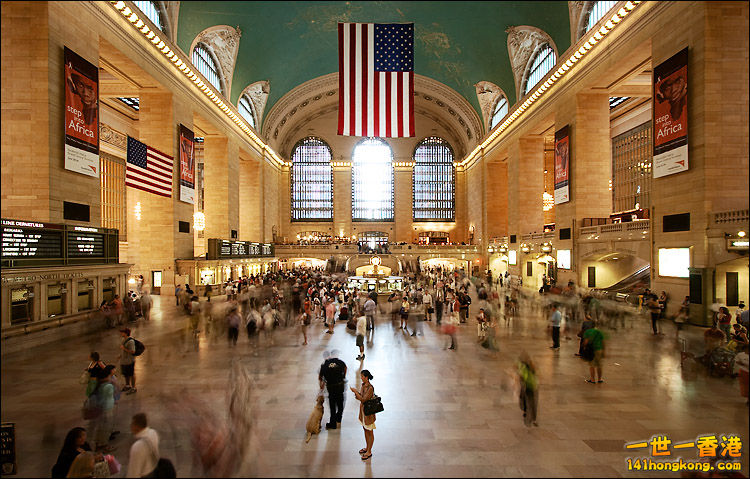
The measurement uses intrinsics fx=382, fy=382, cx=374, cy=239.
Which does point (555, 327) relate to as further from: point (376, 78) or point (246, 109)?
point (246, 109)

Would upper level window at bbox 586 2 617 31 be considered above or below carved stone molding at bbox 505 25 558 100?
below

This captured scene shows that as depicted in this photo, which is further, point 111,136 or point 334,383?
point 111,136

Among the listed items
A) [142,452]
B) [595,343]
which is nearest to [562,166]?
[595,343]

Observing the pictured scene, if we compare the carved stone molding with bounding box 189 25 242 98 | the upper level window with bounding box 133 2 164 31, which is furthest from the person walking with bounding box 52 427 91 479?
the carved stone molding with bounding box 189 25 242 98

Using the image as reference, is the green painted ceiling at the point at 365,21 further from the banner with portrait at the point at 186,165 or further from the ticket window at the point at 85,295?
the ticket window at the point at 85,295

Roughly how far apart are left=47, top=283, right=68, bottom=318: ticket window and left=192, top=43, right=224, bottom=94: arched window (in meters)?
16.6

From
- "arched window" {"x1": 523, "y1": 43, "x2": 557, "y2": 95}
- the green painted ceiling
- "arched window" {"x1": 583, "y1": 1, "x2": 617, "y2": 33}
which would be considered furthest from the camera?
"arched window" {"x1": 523, "y1": 43, "x2": 557, "y2": 95}

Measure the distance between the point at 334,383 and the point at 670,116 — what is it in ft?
48.5

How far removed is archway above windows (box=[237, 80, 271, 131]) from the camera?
1196 inches

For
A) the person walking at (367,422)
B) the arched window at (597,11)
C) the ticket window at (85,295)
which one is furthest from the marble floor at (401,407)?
→ the arched window at (597,11)

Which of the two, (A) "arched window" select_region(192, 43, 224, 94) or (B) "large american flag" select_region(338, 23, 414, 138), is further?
(A) "arched window" select_region(192, 43, 224, 94)

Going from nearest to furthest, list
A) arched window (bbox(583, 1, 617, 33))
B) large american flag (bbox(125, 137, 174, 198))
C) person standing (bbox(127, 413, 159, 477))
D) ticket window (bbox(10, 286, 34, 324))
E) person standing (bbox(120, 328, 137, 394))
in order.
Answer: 1. person standing (bbox(127, 413, 159, 477))
2. person standing (bbox(120, 328, 137, 394))
3. ticket window (bbox(10, 286, 34, 324))
4. large american flag (bbox(125, 137, 174, 198))
5. arched window (bbox(583, 1, 617, 33))

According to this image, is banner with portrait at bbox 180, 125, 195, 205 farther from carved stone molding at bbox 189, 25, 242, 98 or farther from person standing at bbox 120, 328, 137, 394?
person standing at bbox 120, 328, 137, 394

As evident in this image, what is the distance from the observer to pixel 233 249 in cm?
2384
